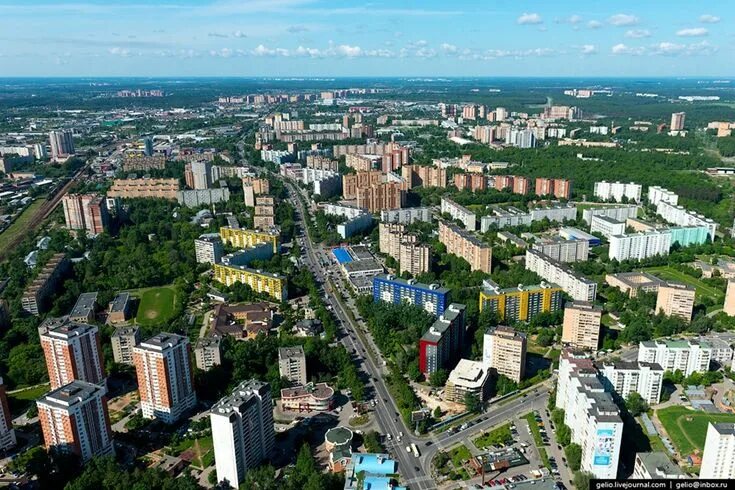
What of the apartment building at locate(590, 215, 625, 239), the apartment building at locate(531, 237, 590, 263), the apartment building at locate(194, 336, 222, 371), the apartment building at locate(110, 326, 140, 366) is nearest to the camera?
the apartment building at locate(194, 336, 222, 371)

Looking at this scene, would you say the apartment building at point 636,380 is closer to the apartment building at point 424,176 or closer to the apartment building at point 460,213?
the apartment building at point 460,213

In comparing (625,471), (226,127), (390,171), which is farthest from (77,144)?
(625,471)

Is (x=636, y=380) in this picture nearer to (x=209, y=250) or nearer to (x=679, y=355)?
(x=679, y=355)

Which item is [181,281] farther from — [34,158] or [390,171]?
[34,158]

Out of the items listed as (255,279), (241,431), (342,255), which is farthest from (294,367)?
(342,255)

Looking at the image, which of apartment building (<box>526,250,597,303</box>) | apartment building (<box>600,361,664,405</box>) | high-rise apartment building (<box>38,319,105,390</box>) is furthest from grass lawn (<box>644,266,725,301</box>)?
high-rise apartment building (<box>38,319,105,390</box>)

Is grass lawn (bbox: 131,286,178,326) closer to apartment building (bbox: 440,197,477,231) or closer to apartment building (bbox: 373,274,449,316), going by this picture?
apartment building (bbox: 373,274,449,316)
